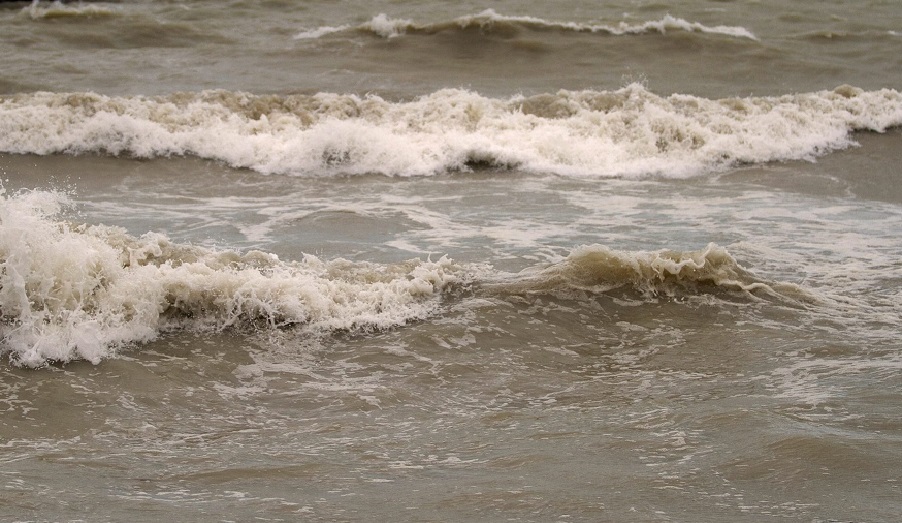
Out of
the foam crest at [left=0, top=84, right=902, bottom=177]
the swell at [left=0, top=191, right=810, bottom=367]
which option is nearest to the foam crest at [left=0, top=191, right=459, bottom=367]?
the swell at [left=0, top=191, right=810, bottom=367]

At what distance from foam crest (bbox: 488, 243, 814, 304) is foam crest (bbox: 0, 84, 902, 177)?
463 cm

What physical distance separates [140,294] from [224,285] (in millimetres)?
487

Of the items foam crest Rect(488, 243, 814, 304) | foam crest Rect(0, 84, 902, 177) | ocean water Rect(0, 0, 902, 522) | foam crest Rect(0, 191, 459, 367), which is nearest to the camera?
ocean water Rect(0, 0, 902, 522)

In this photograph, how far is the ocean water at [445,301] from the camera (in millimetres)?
4488

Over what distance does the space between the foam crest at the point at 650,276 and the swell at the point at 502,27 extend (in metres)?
10.9

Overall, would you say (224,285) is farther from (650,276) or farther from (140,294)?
(650,276)

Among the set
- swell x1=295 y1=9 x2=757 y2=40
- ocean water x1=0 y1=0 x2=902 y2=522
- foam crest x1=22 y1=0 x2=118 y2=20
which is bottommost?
ocean water x1=0 y1=0 x2=902 y2=522

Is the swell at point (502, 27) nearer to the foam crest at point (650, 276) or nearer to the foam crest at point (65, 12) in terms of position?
the foam crest at point (65, 12)

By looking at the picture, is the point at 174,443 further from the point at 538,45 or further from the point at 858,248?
the point at 538,45

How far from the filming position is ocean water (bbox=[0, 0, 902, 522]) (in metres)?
4.49

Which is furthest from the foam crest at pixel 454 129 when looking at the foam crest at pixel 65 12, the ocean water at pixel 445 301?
the foam crest at pixel 65 12

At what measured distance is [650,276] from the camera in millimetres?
7266

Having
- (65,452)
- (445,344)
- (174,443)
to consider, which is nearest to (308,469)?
(174,443)

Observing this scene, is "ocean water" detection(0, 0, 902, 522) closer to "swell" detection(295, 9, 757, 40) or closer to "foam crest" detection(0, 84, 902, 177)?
"foam crest" detection(0, 84, 902, 177)
